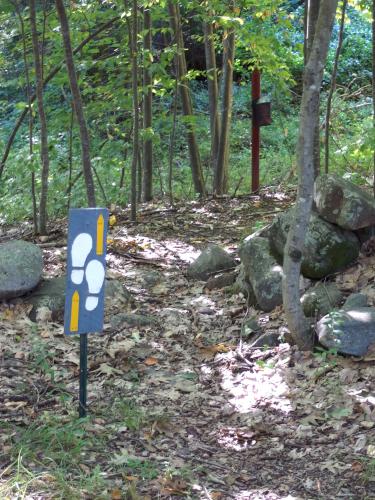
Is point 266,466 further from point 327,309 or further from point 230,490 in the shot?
point 327,309

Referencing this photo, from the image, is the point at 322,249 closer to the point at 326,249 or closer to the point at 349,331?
the point at 326,249

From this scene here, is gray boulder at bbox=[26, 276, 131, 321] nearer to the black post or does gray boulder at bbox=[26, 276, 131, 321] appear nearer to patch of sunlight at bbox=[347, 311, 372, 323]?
the black post

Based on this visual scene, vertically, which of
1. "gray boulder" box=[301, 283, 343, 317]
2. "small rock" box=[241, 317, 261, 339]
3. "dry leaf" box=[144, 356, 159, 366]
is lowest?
"dry leaf" box=[144, 356, 159, 366]

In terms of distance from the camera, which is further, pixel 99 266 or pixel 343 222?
pixel 343 222

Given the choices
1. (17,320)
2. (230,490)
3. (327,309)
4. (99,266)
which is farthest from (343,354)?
(17,320)

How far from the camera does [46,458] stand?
380cm

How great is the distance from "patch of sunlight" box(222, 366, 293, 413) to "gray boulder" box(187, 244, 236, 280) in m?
2.36

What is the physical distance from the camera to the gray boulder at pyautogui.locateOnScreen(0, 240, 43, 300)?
21.3 feet

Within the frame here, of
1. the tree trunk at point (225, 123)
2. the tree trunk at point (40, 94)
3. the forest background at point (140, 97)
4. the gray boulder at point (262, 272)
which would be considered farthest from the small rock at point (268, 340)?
the tree trunk at point (225, 123)

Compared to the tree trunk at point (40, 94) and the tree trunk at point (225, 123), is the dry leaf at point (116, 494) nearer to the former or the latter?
the tree trunk at point (40, 94)

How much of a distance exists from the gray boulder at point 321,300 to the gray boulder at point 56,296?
1.96 m

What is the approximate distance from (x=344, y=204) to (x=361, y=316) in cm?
147

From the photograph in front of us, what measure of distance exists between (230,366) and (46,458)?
2.01 meters

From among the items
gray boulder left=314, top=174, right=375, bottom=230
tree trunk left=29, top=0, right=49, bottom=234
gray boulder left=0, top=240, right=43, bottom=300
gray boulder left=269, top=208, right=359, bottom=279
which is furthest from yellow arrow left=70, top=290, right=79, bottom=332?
tree trunk left=29, top=0, right=49, bottom=234
